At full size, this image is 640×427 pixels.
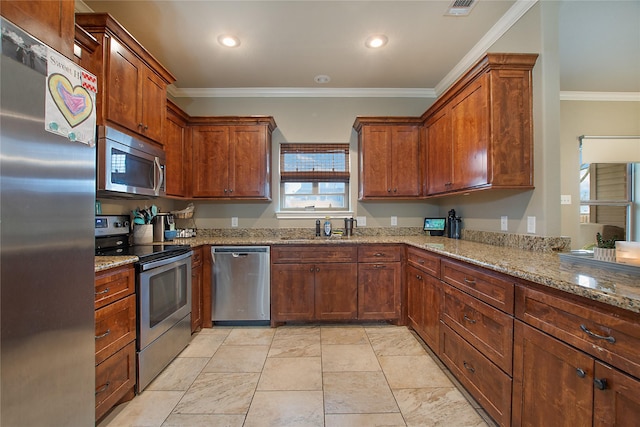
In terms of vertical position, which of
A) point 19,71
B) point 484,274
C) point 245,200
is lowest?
point 484,274

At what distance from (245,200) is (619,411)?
3.09 meters

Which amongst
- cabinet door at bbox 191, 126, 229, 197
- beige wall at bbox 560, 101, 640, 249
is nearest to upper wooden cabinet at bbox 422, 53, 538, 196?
beige wall at bbox 560, 101, 640, 249

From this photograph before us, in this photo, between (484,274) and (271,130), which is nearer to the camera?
(484,274)

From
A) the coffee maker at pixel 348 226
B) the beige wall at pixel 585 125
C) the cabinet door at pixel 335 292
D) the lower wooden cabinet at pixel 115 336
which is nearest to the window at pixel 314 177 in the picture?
the coffee maker at pixel 348 226

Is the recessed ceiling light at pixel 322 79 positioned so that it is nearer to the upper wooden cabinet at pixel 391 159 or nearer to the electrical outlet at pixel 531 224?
the upper wooden cabinet at pixel 391 159

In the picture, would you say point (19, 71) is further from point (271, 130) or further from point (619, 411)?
point (271, 130)

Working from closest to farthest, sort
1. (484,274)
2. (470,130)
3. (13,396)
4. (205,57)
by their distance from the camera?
(13,396) → (484,274) → (470,130) → (205,57)

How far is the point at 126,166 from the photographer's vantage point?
1899mm

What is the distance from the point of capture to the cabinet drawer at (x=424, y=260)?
6.84ft

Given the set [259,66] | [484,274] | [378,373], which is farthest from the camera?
[259,66]

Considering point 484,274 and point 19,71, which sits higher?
point 19,71

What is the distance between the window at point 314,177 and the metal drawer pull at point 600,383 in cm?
267

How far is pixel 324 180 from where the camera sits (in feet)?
11.2

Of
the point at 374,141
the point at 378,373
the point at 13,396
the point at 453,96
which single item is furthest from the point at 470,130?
the point at 13,396
